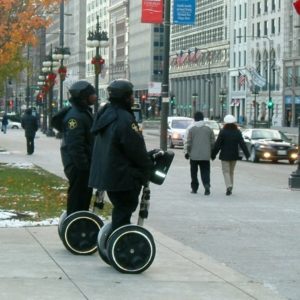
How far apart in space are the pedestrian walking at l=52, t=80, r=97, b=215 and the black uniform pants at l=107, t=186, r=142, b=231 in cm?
127

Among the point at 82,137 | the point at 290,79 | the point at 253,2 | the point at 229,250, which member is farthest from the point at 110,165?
the point at 253,2

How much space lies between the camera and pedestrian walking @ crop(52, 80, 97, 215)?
1148 centimetres

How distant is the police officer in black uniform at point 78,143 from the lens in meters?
11.5

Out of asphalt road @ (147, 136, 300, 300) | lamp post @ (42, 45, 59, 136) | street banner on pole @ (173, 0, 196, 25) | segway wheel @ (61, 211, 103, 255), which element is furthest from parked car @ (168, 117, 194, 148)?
segway wheel @ (61, 211, 103, 255)

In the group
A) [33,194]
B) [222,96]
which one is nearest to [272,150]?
[33,194]

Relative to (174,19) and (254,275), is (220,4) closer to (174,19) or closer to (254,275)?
(174,19)

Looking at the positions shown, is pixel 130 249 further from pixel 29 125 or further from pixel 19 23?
pixel 29 125

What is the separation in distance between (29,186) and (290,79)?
91.1 metres

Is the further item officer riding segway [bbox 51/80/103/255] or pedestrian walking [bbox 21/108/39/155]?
pedestrian walking [bbox 21/108/39/155]

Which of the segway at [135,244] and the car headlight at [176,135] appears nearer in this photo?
the segway at [135,244]

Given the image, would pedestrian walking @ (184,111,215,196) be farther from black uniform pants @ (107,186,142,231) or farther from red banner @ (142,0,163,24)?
black uniform pants @ (107,186,142,231)

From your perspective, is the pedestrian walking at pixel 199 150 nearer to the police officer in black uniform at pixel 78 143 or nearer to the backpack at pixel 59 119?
the backpack at pixel 59 119

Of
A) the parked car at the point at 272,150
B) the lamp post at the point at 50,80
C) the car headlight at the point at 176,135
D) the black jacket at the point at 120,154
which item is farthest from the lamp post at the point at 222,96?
the black jacket at the point at 120,154

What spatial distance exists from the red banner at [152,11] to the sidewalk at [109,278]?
20.0 meters
